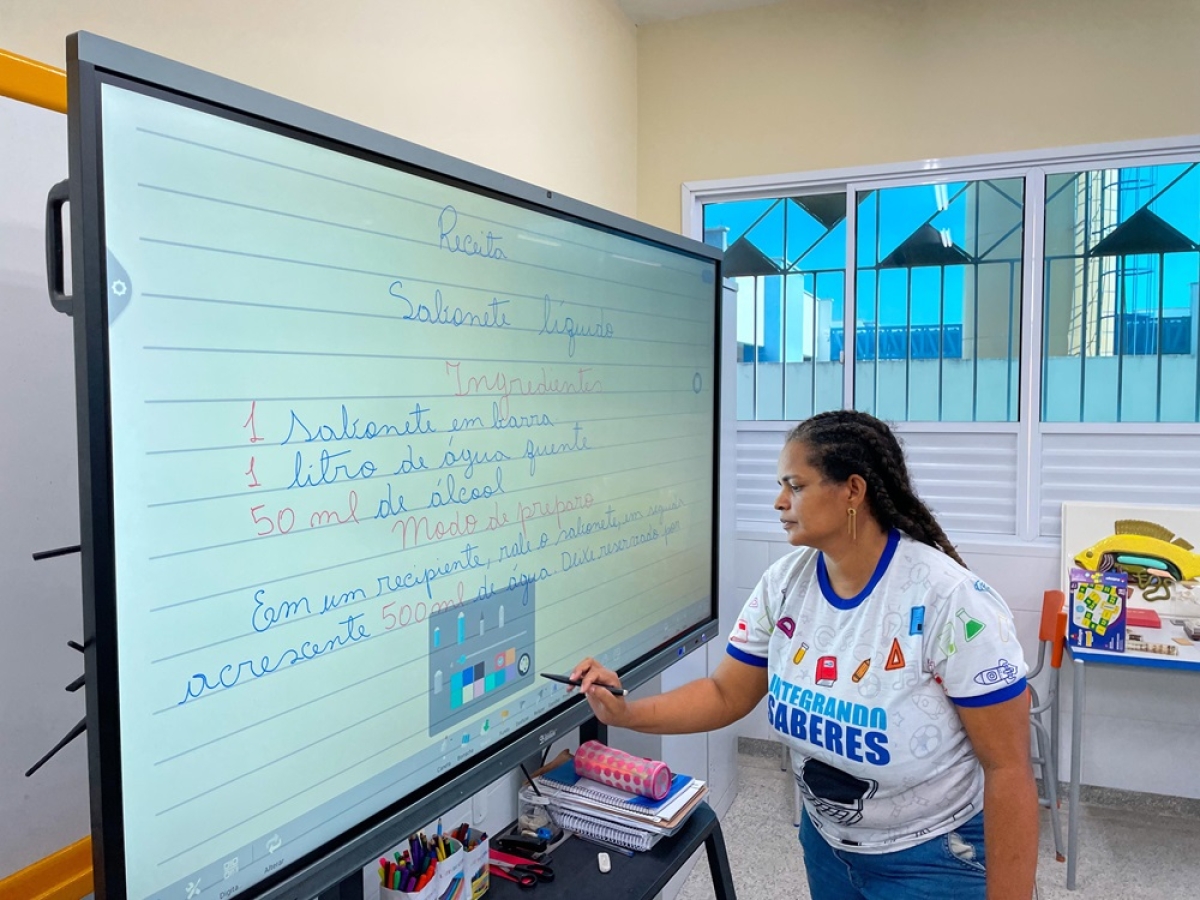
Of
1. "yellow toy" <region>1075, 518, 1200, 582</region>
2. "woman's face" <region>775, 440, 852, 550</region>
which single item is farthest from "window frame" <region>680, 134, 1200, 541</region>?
"woman's face" <region>775, 440, 852, 550</region>

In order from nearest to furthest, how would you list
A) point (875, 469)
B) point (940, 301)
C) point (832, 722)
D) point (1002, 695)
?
point (1002, 695)
point (832, 722)
point (875, 469)
point (940, 301)

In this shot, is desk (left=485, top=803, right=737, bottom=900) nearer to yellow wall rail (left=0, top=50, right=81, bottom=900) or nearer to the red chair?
yellow wall rail (left=0, top=50, right=81, bottom=900)

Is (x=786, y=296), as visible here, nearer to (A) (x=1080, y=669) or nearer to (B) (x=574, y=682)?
(A) (x=1080, y=669)

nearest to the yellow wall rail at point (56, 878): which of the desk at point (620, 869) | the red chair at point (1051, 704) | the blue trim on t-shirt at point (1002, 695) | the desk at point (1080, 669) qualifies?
the desk at point (620, 869)

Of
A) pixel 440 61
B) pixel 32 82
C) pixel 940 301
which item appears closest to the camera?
pixel 32 82

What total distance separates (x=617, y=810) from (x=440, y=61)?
5.92 feet

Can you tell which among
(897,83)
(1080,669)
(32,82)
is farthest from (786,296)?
(32,82)

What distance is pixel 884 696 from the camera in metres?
1.44

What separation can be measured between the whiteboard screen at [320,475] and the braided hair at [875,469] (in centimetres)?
43

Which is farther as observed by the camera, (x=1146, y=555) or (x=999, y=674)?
(x=1146, y=555)

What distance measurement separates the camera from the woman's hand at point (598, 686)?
141 cm

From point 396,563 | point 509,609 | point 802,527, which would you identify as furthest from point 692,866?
point 396,563

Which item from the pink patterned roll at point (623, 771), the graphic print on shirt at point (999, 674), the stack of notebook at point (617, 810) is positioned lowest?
the stack of notebook at point (617, 810)

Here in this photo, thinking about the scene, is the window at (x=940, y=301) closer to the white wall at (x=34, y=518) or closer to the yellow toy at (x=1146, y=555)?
the yellow toy at (x=1146, y=555)
